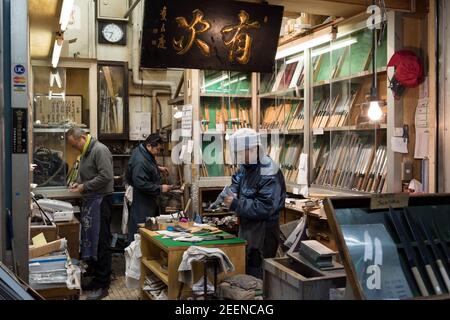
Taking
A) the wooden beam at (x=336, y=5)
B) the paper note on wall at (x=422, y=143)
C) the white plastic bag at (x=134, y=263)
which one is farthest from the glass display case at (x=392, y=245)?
the white plastic bag at (x=134, y=263)

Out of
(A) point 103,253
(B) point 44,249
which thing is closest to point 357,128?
(B) point 44,249

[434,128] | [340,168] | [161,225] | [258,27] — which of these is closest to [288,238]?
[340,168]

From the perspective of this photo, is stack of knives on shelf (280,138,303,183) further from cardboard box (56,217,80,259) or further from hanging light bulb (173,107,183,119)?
cardboard box (56,217,80,259)

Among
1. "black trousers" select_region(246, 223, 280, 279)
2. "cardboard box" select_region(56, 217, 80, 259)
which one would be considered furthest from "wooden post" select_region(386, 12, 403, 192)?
"cardboard box" select_region(56, 217, 80, 259)

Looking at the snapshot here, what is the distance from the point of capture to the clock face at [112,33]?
7551 mm

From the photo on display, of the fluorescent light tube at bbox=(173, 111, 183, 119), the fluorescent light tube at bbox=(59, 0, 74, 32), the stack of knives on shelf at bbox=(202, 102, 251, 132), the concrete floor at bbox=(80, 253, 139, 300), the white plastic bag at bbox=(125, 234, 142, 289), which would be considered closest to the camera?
the fluorescent light tube at bbox=(59, 0, 74, 32)

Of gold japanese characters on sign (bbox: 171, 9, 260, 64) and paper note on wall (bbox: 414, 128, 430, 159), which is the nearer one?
paper note on wall (bbox: 414, 128, 430, 159)

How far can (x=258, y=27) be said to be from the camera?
166 inches

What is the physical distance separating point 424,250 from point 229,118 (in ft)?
13.7

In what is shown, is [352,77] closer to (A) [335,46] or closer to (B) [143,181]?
(A) [335,46]

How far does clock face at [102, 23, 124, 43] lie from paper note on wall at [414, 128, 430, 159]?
5380mm

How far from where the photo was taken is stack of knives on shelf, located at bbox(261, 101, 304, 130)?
5363mm

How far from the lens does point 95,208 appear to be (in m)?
5.31
